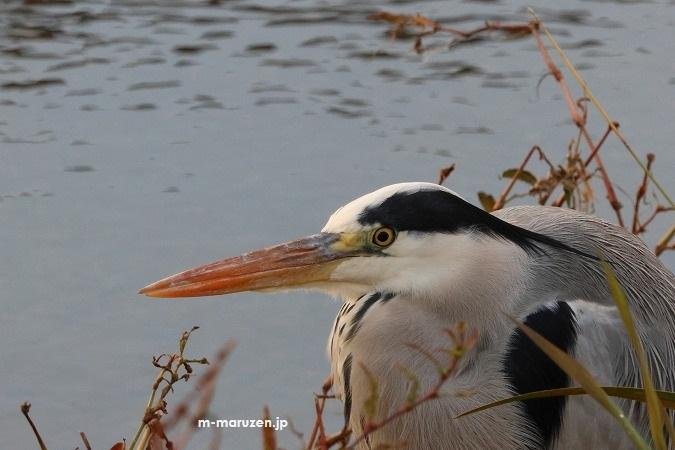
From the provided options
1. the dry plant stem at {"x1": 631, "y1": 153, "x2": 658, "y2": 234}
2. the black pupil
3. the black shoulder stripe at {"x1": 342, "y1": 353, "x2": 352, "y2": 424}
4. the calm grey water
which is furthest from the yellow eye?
the calm grey water

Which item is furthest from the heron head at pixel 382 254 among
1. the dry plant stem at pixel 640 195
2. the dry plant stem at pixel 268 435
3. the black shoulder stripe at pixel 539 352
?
the dry plant stem at pixel 268 435

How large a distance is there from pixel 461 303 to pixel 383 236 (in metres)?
0.30

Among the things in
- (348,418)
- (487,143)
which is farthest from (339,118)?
(348,418)

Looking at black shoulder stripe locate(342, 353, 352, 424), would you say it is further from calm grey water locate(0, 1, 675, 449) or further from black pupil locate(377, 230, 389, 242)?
calm grey water locate(0, 1, 675, 449)

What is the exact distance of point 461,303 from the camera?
353 cm

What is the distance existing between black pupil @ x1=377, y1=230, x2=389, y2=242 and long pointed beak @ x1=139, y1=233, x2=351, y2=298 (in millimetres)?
86

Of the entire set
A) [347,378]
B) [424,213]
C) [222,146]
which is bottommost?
[222,146]

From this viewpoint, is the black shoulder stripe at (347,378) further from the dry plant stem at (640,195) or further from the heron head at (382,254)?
the dry plant stem at (640,195)

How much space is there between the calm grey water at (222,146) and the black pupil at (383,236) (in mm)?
1619

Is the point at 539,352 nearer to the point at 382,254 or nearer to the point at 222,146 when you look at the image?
the point at 382,254

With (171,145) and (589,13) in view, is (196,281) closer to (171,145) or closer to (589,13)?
(171,145)

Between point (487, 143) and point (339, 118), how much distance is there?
747 millimetres

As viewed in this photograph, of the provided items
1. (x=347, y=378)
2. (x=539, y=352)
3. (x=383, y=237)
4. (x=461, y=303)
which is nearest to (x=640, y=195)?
(x=539, y=352)

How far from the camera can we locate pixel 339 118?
22.1ft
